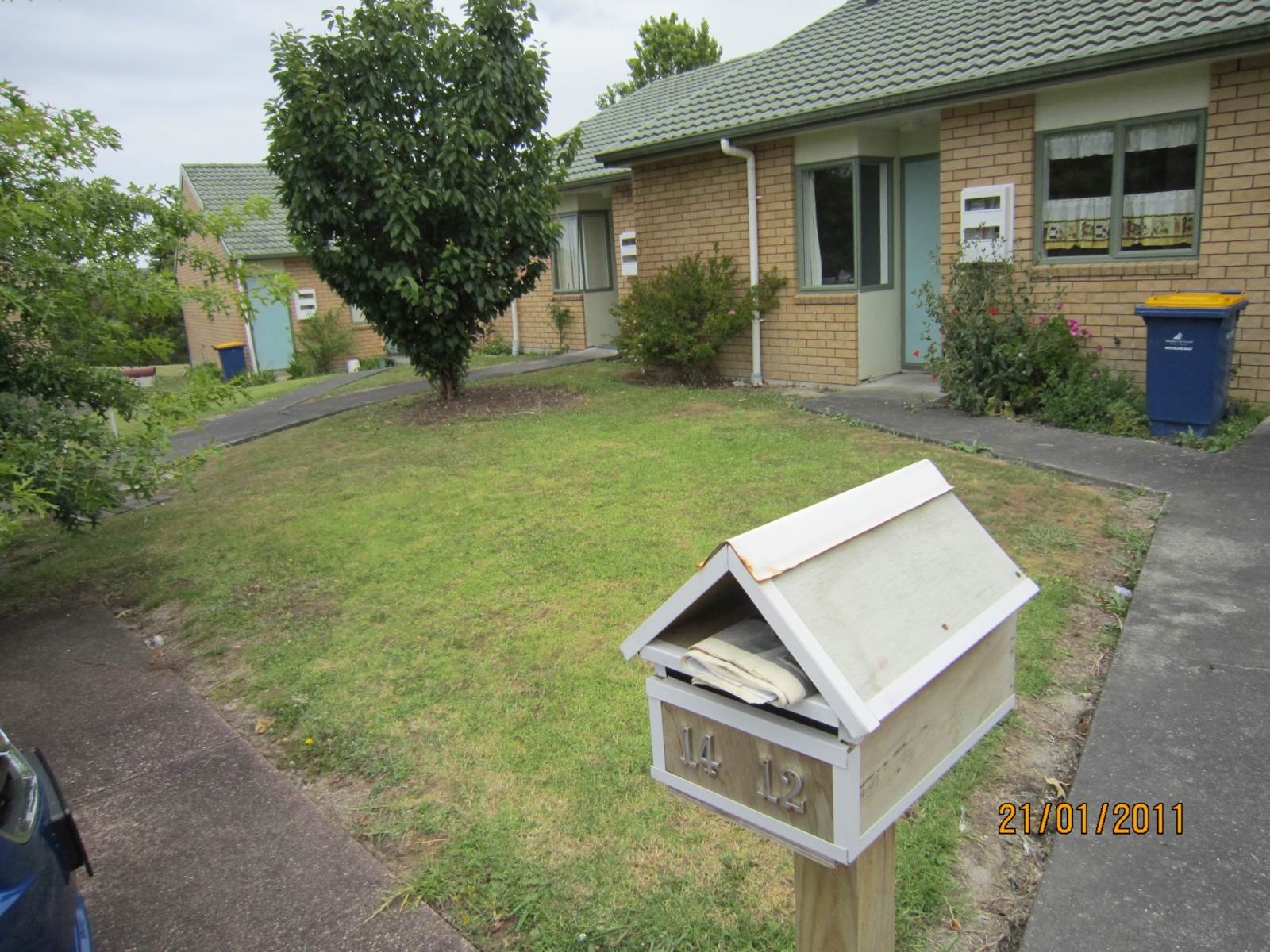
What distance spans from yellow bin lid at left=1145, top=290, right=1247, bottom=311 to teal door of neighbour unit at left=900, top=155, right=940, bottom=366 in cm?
323

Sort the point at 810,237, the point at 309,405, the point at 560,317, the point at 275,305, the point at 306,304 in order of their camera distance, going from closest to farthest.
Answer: the point at 810,237, the point at 309,405, the point at 560,317, the point at 275,305, the point at 306,304

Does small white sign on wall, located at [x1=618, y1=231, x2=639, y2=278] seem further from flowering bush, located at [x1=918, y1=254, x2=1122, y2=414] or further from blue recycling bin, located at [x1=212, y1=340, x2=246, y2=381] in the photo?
blue recycling bin, located at [x1=212, y1=340, x2=246, y2=381]

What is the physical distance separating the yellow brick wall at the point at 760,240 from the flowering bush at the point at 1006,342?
1799mm

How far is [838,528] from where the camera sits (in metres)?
1.81

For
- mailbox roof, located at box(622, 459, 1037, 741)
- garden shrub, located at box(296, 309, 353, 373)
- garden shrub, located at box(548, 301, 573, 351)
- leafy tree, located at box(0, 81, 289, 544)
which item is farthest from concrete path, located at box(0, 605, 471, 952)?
garden shrub, located at box(296, 309, 353, 373)

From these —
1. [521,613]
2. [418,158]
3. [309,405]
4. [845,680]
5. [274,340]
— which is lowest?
[521,613]

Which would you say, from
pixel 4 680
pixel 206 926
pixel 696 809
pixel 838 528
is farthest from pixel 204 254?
pixel 838 528

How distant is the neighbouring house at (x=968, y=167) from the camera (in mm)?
8039

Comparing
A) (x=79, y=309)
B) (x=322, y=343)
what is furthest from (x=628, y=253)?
(x=322, y=343)

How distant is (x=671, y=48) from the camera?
36250mm

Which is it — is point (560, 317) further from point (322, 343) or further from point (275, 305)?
point (275, 305)

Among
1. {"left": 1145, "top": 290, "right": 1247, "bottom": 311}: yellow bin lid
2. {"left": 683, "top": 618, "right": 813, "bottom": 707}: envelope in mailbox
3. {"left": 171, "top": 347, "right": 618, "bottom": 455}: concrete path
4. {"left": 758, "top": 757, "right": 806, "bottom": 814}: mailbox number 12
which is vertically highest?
{"left": 1145, "top": 290, "right": 1247, "bottom": 311}: yellow bin lid

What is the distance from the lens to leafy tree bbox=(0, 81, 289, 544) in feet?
15.9

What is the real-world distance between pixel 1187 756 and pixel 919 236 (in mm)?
8976
